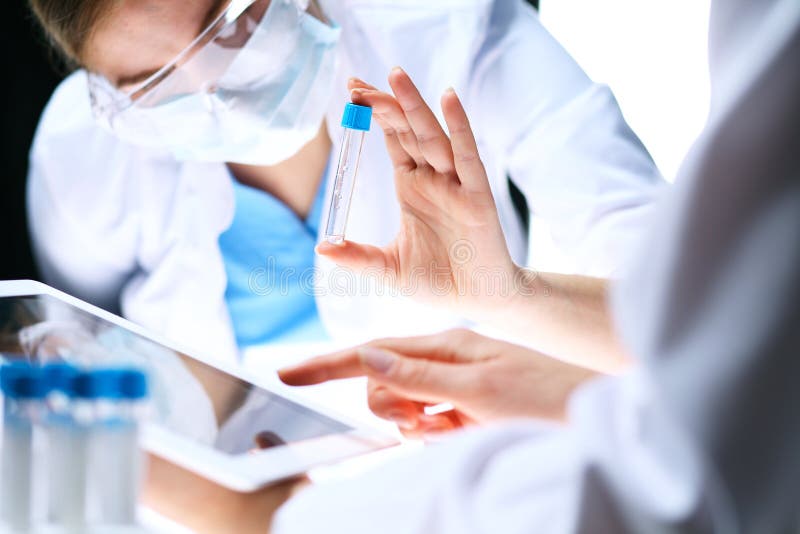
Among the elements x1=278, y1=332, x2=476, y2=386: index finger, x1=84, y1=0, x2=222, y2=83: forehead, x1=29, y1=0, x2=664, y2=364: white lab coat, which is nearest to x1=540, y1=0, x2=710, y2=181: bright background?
x1=29, y1=0, x2=664, y2=364: white lab coat

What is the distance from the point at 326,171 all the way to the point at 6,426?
111 cm

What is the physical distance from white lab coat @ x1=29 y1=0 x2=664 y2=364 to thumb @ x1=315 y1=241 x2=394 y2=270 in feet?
1.11

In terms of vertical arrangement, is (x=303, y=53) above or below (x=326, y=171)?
above

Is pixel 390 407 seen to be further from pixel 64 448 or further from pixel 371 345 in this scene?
pixel 64 448

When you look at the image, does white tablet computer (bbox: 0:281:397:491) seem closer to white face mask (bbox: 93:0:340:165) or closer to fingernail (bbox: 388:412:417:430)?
fingernail (bbox: 388:412:417:430)

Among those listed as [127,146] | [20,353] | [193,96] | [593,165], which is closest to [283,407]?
[20,353]

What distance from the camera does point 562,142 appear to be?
142 centimetres

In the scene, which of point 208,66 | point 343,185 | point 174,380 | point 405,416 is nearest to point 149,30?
point 208,66

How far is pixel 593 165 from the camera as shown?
4.56 feet

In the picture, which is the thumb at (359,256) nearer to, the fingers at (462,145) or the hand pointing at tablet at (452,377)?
the fingers at (462,145)

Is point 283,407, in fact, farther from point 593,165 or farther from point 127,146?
point 127,146

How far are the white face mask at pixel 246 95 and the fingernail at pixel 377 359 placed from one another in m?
0.64

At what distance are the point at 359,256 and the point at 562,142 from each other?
47 centimetres

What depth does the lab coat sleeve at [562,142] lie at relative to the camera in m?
Result: 1.35
